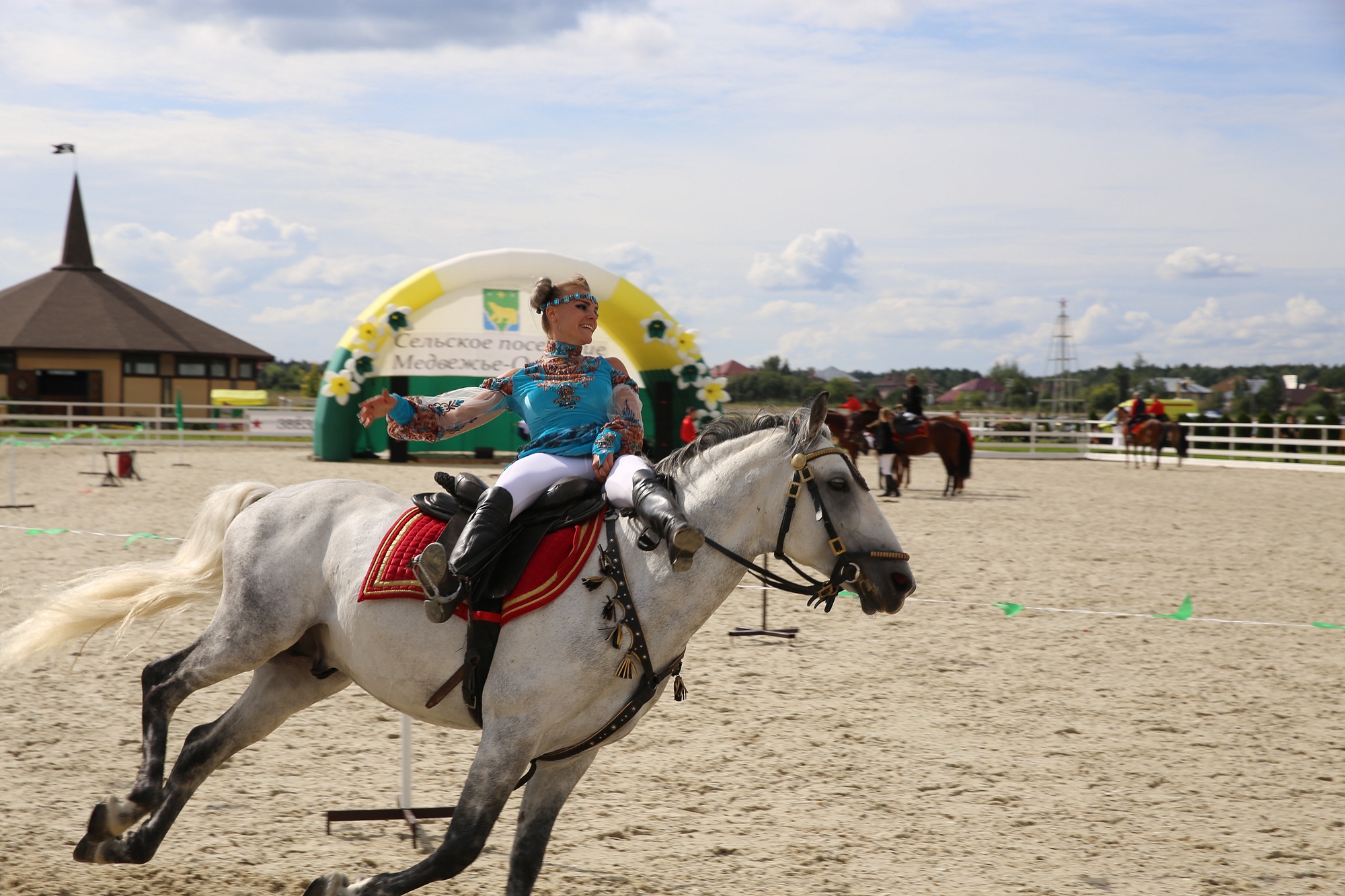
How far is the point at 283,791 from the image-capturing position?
14.8ft

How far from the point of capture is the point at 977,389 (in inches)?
5689

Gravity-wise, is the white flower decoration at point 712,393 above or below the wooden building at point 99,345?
below

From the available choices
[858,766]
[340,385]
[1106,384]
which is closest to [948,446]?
[340,385]

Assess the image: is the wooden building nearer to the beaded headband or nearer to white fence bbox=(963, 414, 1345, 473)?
white fence bbox=(963, 414, 1345, 473)

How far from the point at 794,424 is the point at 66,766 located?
383 centimetres

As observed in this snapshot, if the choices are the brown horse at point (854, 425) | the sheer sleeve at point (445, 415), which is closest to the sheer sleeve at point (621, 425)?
the sheer sleeve at point (445, 415)

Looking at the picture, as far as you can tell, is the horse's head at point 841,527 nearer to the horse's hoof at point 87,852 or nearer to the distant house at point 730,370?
the horse's hoof at point 87,852

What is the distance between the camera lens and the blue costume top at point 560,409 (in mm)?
3236

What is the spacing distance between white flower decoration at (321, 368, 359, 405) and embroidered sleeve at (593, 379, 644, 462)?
1965cm

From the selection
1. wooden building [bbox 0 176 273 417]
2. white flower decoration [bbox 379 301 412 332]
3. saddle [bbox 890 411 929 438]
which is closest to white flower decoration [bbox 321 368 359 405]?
white flower decoration [bbox 379 301 412 332]

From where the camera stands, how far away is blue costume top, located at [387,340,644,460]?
3.24 m

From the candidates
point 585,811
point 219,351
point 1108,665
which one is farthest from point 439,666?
point 219,351

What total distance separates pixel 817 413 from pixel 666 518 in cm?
57

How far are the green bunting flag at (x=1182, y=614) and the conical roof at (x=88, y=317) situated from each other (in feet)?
142
